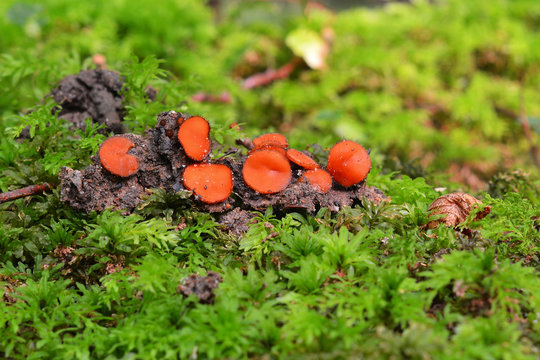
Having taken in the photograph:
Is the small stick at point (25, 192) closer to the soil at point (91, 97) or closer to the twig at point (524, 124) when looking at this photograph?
the soil at point (91, 97)

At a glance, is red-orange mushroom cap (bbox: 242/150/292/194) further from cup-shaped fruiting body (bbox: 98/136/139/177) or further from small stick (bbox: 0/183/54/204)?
small stick (bbox: 0/183/54/204)

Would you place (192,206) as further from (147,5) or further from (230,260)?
(147,5)

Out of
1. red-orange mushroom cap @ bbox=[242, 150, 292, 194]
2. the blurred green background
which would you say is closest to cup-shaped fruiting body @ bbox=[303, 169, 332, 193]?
red-orange mushroom cap @ bbox=[242, 150, 292, 194]

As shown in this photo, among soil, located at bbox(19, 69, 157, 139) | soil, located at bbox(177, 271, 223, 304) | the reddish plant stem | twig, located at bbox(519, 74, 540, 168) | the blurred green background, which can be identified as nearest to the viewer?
soil, located at bbox(177, 271, 223, 304)

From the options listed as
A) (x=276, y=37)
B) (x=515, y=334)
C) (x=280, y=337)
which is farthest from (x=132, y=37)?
(x=515, y=334)

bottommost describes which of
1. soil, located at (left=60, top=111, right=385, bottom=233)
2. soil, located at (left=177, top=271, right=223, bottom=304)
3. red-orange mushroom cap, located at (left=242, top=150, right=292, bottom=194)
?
soil, located at (left=177, top=271, right=223, bottom=304)

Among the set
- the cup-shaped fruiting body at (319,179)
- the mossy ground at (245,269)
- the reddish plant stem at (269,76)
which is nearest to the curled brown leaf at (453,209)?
the mossy ground at (245,269)
